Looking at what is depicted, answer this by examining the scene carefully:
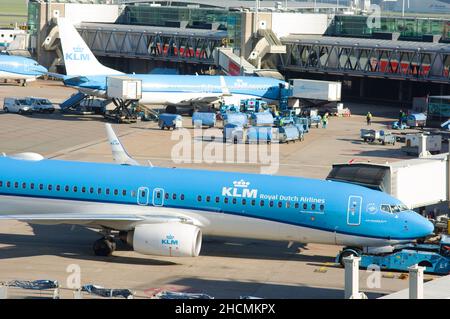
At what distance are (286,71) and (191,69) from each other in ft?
47.7

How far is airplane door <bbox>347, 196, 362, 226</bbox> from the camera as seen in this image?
4691 centimetres

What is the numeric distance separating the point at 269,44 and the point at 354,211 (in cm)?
7622

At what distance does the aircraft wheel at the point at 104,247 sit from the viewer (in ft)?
157

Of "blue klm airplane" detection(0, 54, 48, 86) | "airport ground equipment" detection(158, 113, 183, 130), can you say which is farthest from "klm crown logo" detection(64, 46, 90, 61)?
"blue klm airplane" detection(0, 54, 48, 86)

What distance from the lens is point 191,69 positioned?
13575 centimetres

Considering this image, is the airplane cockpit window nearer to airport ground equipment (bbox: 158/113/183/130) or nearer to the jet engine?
the jet engine

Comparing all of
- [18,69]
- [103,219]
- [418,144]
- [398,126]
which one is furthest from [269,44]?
[103,219]

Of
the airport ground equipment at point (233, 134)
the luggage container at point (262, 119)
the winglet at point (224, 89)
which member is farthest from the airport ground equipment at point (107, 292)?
the winglet at point (224, 89)

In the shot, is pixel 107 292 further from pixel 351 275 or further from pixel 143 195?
pixel 143 195

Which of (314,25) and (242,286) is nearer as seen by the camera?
(242,286)

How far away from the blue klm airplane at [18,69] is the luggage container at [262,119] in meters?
37.8
